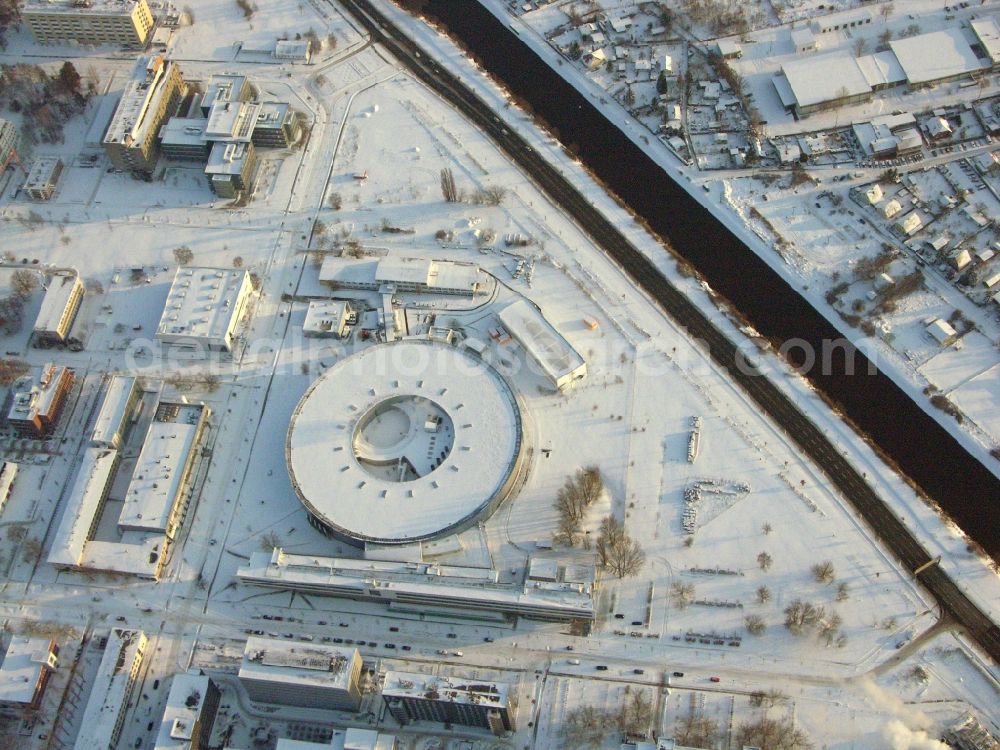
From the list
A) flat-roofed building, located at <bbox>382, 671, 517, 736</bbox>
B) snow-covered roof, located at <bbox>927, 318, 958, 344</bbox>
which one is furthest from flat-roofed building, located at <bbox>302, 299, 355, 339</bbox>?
snow-covered roof, located at <bbox>927, 318, 958, 344</bbox>

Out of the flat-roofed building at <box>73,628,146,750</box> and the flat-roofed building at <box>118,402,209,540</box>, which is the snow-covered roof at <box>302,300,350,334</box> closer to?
the flat-roofed building at <box>118,402,209,540</box>


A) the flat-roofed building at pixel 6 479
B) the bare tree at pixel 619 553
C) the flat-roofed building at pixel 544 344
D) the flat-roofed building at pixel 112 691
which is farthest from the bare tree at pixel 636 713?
the flat-roofed building at pixel 6 479

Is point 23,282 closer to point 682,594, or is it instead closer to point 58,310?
point 58,310

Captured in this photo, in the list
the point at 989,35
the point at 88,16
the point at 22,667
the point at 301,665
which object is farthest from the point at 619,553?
the point at 88,16

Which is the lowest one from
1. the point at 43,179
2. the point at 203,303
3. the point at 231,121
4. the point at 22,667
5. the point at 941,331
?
the point at 22,667

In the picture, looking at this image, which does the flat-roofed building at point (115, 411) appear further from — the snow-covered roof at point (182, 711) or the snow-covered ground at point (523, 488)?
the snow-covered roof at point (182, 711)

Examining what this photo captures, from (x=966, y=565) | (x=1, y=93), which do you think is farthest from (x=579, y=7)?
→ (x=966, y=565)

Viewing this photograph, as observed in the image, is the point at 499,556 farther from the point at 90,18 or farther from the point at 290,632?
the point at 90,18
